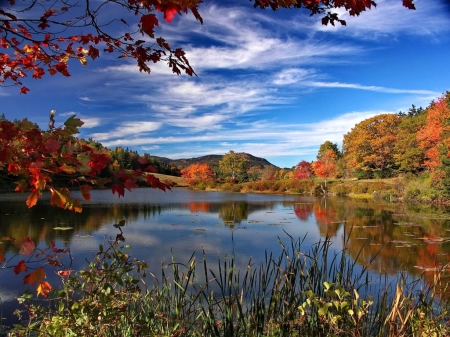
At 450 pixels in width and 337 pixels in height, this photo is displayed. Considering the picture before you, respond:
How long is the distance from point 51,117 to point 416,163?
86.7 feet

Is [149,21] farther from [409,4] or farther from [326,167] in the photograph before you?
[326,167]

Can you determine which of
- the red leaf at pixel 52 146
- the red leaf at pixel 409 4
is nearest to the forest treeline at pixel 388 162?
the red leaf at pixel 409 4

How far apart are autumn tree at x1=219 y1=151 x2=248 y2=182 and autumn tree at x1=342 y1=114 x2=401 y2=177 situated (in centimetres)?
1732

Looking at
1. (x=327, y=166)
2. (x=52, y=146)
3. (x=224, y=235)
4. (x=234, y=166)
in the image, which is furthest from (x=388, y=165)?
(x=52, y=146)

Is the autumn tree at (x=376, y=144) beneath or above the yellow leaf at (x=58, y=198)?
above

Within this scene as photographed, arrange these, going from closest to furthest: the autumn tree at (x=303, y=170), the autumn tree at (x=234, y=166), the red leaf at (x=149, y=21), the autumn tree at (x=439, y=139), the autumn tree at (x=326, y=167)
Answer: the red leaf at (x=149, y=21), the autumn tree at (x=439, y=139), the autumn tree at (x=326, y=167), the autumn tree at (x=303, y=170), the autumn tree at (x=234, y=166)

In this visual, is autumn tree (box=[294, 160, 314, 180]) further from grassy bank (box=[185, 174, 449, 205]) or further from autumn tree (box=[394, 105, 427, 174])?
autumn tree (box=[394, 105, 427, 174])

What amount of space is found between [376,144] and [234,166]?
68.5ft

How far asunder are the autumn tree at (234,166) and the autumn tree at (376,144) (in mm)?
17318

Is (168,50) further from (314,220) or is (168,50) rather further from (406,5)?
(314,220)

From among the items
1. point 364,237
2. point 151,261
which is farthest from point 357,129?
point 151,261

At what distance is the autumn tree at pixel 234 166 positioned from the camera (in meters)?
44.6

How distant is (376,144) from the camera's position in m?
27.5

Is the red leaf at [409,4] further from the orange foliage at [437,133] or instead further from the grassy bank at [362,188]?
the grassy bank at [362,188]
